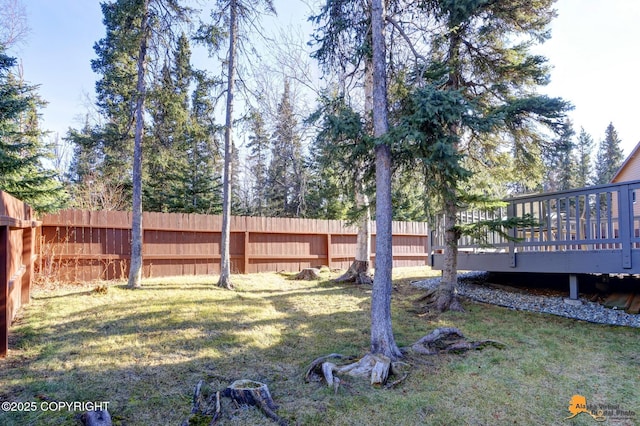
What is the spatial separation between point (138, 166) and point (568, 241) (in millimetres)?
8435

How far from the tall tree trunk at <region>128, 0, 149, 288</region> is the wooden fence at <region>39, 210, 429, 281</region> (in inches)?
60.4

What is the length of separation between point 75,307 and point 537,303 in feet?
26.4

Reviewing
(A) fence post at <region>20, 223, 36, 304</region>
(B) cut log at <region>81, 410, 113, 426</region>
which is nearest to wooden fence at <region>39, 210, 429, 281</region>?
(A) fence post at <region>20, 223, 36, 304</region>

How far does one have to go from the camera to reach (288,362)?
A: 429 cm

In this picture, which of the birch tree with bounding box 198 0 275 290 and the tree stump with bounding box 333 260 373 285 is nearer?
the birch tree with bounding box 198 0 275 290

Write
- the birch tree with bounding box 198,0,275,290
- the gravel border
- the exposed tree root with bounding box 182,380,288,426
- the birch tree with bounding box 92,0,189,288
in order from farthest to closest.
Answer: the birch tree with bounding box 198,0,275,290 < the birch tree with bounding box 92,0,189,288 < the gravel border < the exposed tree root with bounding box 182,380,288,426

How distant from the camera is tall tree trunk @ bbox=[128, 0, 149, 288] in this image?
7633 millimetres

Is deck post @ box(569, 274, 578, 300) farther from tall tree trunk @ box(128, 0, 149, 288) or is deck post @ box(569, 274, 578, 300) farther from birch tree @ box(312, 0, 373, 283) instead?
tall tree trunk @ box(128, 0, 149, 288)

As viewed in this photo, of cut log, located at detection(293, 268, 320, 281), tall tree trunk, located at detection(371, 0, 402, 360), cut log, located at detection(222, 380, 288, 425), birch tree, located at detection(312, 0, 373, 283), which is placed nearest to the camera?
cut log, located at detection(222, 380, 288, 425)

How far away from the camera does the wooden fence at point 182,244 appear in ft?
27.2

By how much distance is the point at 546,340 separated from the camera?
4852 mm

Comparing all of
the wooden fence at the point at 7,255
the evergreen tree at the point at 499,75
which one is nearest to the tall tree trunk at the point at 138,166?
the wooden fence at the point at 7,255

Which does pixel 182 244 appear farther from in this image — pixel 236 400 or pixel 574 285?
pixel 574 285

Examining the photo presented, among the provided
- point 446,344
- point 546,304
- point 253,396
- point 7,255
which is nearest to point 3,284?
point 7,255
